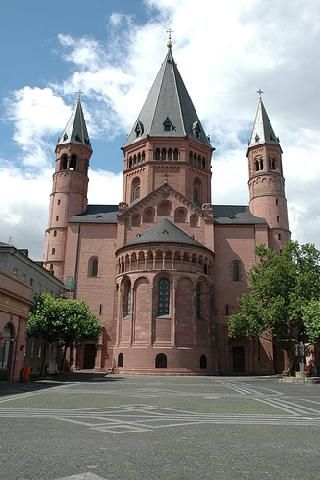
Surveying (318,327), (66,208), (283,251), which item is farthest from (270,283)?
(66,208)

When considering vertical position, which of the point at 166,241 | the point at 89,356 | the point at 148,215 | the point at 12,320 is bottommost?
the point at 89,356

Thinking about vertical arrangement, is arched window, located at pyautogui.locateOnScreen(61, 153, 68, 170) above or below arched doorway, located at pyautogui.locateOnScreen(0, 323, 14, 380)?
above

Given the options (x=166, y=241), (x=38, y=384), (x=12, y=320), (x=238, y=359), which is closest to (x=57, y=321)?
(x=12, y=320)

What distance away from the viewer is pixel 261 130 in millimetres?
64500

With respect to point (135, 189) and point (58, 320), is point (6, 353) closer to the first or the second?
point (58, 320)

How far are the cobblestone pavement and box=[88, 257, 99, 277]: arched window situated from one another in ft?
132

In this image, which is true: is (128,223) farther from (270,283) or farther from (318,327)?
(318,327)

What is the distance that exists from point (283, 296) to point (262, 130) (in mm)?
29744

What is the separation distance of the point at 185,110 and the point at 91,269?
27484 millimetres

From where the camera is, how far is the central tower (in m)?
60.6

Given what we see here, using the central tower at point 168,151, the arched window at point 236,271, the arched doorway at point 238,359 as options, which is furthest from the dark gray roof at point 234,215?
the arched doorway at point 238,359

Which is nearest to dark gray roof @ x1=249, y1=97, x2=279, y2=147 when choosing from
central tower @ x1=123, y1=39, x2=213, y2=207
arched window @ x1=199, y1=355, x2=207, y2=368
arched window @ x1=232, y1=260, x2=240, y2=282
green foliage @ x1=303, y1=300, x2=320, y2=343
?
central tower @ x1=123, y1=39, x2=213, y2=207

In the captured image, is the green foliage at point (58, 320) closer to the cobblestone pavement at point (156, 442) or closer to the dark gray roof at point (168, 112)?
the cobblestone pavement at point (156, 442)

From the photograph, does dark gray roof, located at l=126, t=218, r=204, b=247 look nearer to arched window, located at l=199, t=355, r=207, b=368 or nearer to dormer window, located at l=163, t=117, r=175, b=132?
arched window, located at l=199, t=355, r=207, b=368
